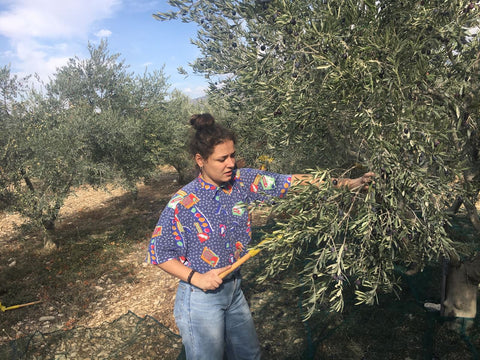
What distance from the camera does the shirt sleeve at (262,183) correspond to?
3.52 meters

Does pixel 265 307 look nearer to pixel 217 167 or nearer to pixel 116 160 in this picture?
pixel 217 167

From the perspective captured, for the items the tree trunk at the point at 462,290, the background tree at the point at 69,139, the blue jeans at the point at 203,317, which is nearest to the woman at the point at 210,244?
the blue jeans at the point at 203,317

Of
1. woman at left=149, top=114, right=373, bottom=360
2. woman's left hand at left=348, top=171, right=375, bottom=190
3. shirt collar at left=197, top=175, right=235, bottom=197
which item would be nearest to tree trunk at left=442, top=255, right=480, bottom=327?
woman's left hand at left=348, top=171, right=375, bottom=190

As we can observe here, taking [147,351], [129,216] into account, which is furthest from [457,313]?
[129,216]

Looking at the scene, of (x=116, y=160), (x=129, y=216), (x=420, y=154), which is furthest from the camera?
(x=129, y=216)

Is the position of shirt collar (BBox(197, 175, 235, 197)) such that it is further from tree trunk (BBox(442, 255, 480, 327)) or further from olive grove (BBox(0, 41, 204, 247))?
olive grove (BBox(0, 41, 204, 247))

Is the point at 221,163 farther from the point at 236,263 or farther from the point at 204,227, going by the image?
the point at 236,263

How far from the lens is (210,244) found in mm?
3271

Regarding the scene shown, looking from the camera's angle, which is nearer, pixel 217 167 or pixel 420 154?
pixel 420 154

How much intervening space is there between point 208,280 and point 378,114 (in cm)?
213

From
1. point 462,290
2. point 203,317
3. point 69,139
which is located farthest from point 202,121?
point 69,139

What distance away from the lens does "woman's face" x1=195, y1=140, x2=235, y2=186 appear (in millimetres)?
3299

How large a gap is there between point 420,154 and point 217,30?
137 inches

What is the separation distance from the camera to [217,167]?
3.32 meters
